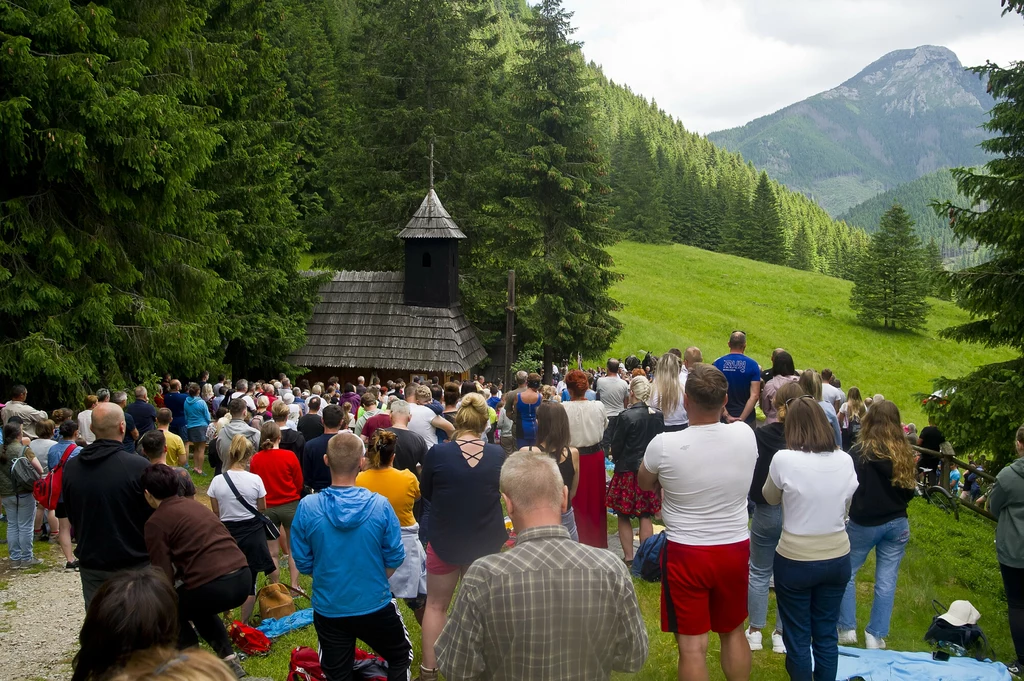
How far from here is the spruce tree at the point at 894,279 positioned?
47875mm

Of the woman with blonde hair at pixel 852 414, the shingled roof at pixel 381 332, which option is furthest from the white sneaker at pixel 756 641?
the shingled roof at pixel 381 332

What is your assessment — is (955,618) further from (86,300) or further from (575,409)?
(86,300)

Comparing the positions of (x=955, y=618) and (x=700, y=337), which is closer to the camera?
(x=955, y=618)

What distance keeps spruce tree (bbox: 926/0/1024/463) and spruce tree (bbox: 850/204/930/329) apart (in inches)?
1493

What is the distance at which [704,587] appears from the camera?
195 inches

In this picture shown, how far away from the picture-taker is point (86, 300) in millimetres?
13773

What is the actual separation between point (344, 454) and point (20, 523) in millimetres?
6739

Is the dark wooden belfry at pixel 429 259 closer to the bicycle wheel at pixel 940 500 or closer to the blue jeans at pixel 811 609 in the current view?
the bicycle wheel at pixel 940 500

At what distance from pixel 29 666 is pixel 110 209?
31.6 feet

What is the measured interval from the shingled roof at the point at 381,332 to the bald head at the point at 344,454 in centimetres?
1934

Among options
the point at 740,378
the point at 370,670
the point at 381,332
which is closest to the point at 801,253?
the point at 381,332

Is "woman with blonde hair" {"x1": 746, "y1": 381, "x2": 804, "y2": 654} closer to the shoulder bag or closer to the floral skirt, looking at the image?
the floral skirt

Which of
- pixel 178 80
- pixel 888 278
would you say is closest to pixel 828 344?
pixel 888 278

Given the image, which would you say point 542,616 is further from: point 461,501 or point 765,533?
point 765,533
